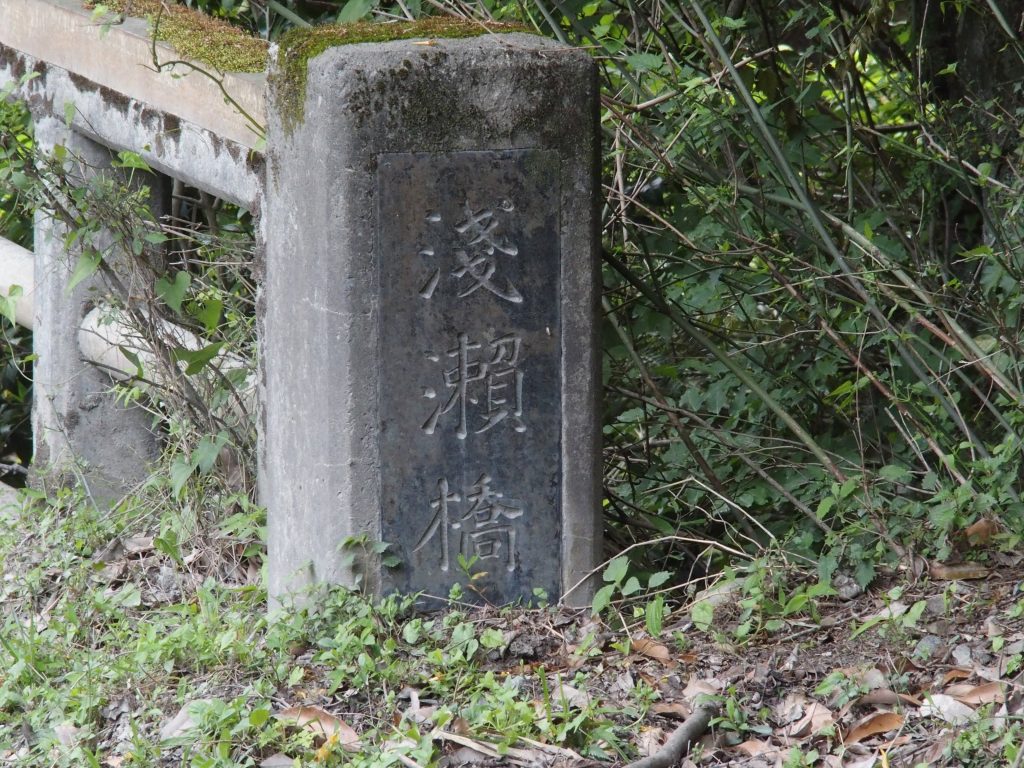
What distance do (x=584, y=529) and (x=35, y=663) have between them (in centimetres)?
136

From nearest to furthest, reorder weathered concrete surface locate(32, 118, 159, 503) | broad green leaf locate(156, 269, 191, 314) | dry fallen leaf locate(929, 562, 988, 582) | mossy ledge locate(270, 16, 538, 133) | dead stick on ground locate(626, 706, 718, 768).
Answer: dead stick on ground locate(626, 706, 718, 768) < mossy ledge locate(270, 16, 538, 133) < dry fallen leaf locate(929, 562, 988, 582) < broad green leaf locate(156, 269, 191, 314) < weathered concrete surface locate(32, 118, 159, 503)

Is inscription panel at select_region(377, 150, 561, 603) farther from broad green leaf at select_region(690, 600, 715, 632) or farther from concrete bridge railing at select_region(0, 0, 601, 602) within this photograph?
broad green leaf at select_region(690, 600, 715, 632)

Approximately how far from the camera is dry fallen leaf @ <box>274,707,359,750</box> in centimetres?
255

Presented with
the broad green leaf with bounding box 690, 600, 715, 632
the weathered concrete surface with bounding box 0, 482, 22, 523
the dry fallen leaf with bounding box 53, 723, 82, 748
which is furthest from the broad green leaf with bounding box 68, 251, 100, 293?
the broad green leaf with bounding box 690, 600, 715, 632

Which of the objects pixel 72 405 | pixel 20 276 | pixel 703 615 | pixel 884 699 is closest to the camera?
pixel 884 699

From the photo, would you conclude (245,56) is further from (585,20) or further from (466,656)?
(466,656)

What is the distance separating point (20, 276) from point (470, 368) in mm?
2099

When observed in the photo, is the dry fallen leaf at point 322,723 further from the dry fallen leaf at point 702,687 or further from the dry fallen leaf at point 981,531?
the dry fallen leaf at point 981,531

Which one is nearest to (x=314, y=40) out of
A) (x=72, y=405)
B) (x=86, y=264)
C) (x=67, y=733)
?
(x=86, y=264)

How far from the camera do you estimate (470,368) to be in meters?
2.87

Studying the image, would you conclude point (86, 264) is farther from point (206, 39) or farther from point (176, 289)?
point (206, 39)

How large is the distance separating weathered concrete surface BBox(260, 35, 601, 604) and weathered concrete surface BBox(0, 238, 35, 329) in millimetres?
1552

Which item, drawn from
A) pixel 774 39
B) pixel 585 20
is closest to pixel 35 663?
pixel 585 20

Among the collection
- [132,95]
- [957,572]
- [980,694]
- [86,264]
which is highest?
[132,95]
